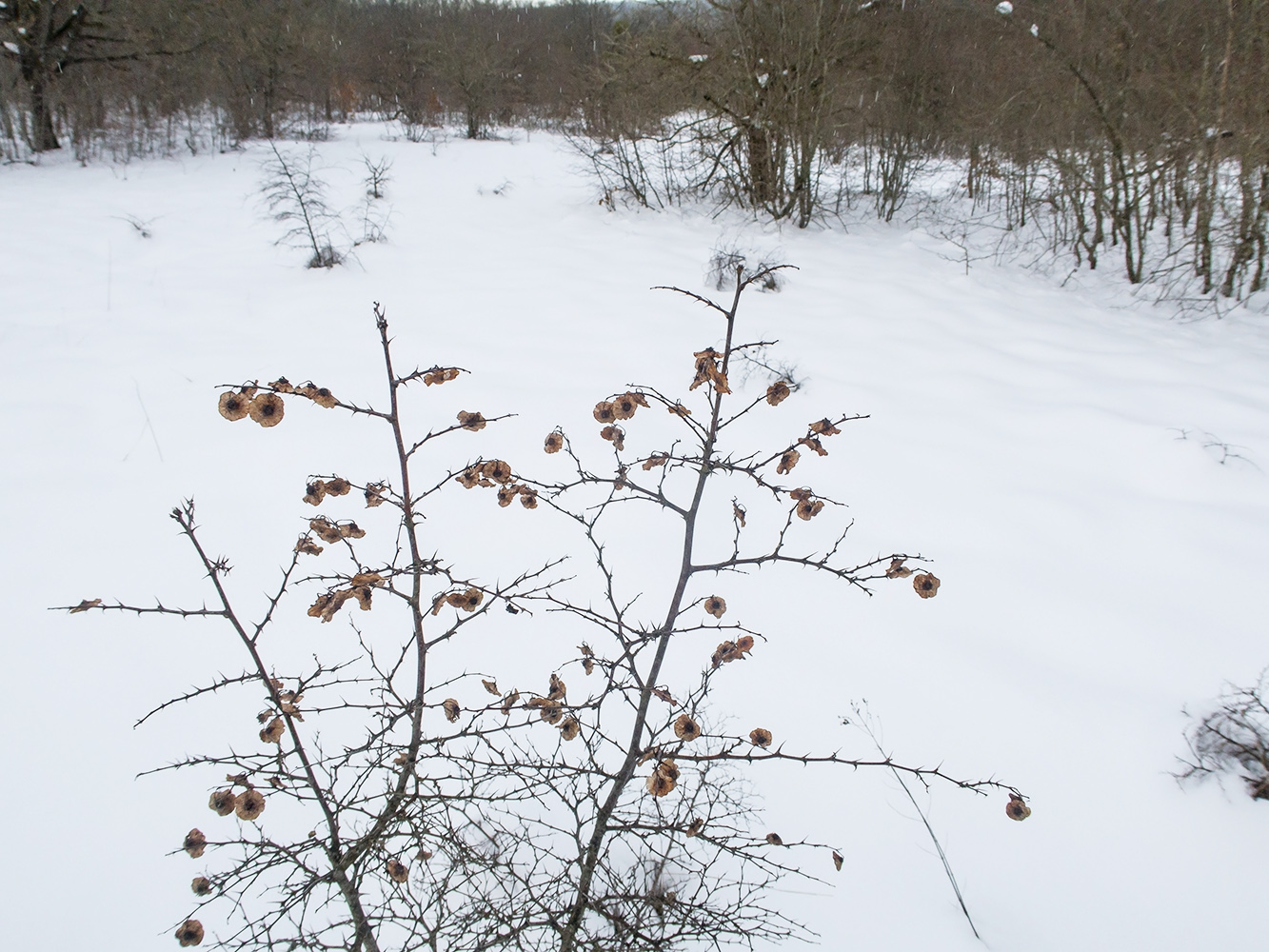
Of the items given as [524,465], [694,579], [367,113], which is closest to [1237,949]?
[694,579]

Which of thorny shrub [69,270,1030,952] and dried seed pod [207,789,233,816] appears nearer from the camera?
dried seed pod [207,789,233,816]

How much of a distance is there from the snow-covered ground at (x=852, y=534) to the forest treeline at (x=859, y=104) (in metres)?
1.05

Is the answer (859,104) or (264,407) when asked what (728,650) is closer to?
(264,407)

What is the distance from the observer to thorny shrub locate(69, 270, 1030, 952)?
103cm

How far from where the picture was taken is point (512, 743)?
1.56 metres

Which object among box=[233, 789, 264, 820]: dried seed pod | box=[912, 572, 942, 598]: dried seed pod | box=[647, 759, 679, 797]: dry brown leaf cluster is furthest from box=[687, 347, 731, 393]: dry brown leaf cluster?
box=[233, 789, 264, 820]: dried seed pod

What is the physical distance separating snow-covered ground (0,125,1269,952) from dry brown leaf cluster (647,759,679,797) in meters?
0.84

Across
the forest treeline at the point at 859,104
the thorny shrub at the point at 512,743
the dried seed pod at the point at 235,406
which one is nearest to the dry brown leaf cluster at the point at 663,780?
the thorny shrub at the point at 512,743

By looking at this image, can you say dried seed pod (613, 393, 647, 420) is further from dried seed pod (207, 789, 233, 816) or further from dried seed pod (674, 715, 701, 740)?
dried seed pod (207, 789, 233, 816)

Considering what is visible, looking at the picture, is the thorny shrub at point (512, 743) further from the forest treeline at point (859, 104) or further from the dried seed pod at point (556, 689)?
the forest treeline at point (859, 104)

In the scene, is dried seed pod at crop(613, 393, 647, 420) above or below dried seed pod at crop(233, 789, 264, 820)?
above

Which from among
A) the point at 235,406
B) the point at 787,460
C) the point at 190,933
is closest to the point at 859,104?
the point at 787,460

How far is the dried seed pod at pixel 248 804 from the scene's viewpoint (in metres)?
0.93

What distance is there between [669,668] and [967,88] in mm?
8300
